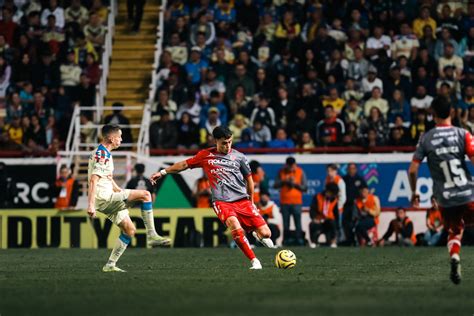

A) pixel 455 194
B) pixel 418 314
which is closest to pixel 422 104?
pixel 455 194

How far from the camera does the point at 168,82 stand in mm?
30484

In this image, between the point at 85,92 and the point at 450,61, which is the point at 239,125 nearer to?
the point at 85,92

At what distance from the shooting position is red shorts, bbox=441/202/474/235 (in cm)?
1312

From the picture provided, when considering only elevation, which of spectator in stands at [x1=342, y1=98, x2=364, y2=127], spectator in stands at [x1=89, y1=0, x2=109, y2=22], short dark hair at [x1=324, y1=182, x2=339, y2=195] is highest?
spectator in stands at [x1=89, y1=0, x2=109, y2=22]

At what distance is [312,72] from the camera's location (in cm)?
2947

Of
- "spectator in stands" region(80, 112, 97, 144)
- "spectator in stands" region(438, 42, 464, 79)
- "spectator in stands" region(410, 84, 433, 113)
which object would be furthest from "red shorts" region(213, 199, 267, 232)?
"spectator in stands" region(438, 42, 464, 79)

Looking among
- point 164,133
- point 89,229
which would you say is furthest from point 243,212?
point 164,133

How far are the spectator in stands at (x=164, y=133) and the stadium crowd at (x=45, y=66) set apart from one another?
250 cm

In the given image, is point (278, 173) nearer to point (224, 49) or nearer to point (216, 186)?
point (224, 49)

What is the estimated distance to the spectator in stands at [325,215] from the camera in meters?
27.2

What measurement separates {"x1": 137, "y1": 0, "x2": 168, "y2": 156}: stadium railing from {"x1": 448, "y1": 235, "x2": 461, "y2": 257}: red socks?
53.5 feet

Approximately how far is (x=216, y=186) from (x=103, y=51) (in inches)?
653

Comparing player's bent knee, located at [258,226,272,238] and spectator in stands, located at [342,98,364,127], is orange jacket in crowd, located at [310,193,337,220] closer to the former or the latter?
spectator in stands, located at [342,98,364,127]

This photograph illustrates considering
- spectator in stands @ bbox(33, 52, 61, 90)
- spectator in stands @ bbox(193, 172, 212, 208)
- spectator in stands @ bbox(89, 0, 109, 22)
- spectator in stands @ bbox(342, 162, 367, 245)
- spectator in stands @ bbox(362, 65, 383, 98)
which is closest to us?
spectator in stands @ bbox(342, 162, 367, 245)
